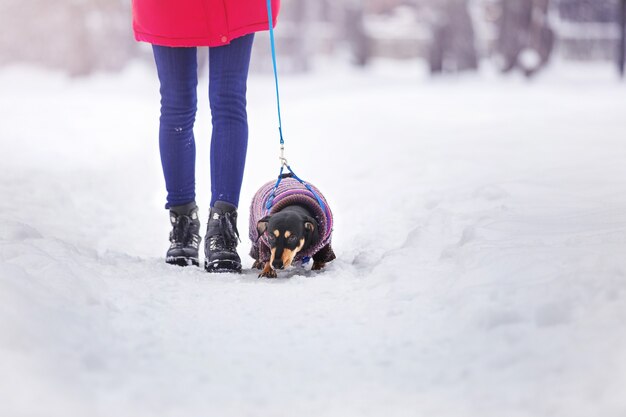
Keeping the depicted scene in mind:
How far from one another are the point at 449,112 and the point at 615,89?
277 cm

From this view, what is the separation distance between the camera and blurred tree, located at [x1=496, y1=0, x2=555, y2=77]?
1157 centimetres

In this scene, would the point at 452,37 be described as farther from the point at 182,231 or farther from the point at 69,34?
the point at 182,231

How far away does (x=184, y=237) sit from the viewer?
316 cm

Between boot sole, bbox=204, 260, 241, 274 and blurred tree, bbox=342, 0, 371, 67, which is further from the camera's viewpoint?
blurred tree, bbox=342, 0, 371, 67

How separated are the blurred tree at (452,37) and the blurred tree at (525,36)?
0.48 m

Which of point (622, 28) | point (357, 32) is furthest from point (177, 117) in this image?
point (357, 32)

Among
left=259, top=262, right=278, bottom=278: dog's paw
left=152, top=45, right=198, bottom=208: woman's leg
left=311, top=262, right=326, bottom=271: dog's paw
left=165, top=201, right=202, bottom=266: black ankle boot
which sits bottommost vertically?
left=311, top=262, right=326, bottom=271: dog's paw

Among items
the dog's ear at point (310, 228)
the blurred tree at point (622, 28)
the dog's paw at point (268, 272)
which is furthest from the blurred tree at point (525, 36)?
the dog's paw at point (268, 272)

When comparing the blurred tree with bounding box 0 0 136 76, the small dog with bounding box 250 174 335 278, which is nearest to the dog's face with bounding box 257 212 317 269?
the small dog with bounding box 250 174 335 278

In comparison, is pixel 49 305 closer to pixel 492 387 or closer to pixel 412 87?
pixel 492 387

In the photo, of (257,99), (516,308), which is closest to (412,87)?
(257,99)

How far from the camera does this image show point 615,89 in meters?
9.19

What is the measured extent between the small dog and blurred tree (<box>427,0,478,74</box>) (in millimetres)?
9217

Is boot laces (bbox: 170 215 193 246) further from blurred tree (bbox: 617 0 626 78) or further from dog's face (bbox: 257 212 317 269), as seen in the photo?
blurred tree (bbox: 617 0 626 78)
